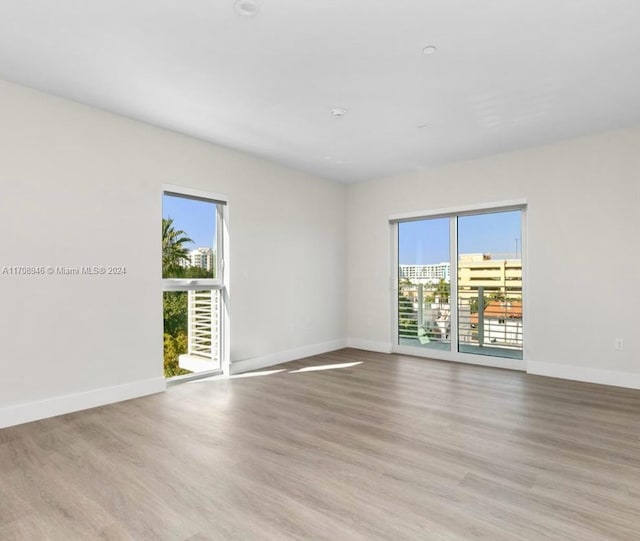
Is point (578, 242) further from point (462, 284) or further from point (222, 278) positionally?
point (222, 278)

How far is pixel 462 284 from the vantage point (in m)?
5.39

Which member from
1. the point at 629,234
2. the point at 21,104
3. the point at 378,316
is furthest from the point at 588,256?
the point at 21,104

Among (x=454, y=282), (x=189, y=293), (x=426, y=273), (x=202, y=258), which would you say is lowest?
(x=189, y=293)

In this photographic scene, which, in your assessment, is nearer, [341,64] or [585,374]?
[341,64]

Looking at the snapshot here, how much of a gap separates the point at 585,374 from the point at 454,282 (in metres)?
1.83

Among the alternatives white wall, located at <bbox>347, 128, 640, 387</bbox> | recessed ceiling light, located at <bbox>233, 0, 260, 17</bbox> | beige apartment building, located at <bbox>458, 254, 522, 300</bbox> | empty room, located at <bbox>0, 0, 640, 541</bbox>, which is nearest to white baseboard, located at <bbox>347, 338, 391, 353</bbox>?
empty room, located at <bbox>0, 0, 640, 541</bbox>

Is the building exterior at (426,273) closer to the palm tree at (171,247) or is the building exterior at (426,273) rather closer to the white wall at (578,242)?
the white wall at (578,242)

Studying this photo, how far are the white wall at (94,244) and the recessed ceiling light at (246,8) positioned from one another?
2.07 m

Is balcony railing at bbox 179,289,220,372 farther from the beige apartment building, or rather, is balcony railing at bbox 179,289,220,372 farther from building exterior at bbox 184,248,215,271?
the beige apartment building

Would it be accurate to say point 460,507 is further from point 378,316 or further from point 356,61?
point 378,316

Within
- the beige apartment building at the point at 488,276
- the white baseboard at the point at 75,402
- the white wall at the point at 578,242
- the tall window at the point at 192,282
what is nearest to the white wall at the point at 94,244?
the white baseboard at the point at 75,402

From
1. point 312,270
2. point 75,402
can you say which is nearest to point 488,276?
point 312,270

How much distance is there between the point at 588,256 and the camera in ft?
14.2

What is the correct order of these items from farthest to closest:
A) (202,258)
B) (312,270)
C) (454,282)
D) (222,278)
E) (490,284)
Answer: (312,270), (454,282), (490,284), (222,278), (202,258)
